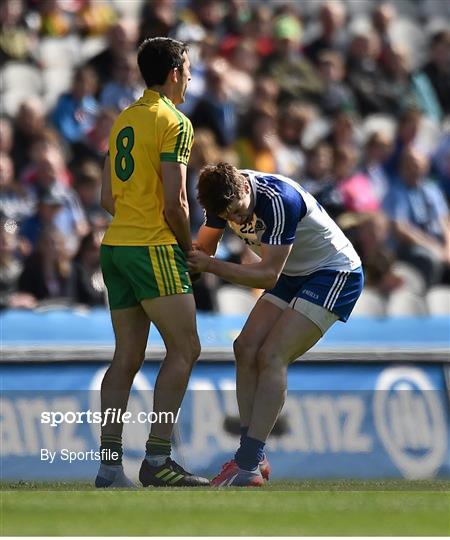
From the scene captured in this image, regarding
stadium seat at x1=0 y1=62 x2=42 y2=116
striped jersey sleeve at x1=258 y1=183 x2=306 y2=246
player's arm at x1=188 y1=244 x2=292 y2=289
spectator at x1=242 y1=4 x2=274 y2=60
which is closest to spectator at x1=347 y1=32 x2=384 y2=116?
spectator at x1=242 y1=4 x2=274 y2=60

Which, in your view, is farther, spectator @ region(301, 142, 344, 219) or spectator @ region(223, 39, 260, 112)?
spectator @ region(223, 39, 260, 112)

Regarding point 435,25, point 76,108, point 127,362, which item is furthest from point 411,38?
point 127,362

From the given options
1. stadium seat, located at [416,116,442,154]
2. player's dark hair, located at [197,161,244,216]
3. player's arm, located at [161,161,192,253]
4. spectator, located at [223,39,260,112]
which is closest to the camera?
player's arm, located at [161,161,192,253]

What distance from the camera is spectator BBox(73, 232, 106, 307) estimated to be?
10.9 metres

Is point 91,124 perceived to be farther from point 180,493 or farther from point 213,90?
point 180,493

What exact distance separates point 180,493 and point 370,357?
2.73 m

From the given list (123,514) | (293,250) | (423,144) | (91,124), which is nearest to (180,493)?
(123,514)

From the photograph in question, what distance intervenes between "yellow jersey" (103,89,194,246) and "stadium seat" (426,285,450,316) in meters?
4.85

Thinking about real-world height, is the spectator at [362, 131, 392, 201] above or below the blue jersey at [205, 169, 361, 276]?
below

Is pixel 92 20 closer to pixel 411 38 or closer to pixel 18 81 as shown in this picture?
pixel 18 81

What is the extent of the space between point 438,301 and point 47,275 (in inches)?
131

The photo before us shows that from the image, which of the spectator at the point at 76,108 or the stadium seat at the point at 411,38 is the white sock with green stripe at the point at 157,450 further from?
the stadium seat at the point at 411,38

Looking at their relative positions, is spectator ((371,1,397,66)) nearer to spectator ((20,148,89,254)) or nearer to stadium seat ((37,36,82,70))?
stadium seat ((37,36,82,70))

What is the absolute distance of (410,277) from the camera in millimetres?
12266
